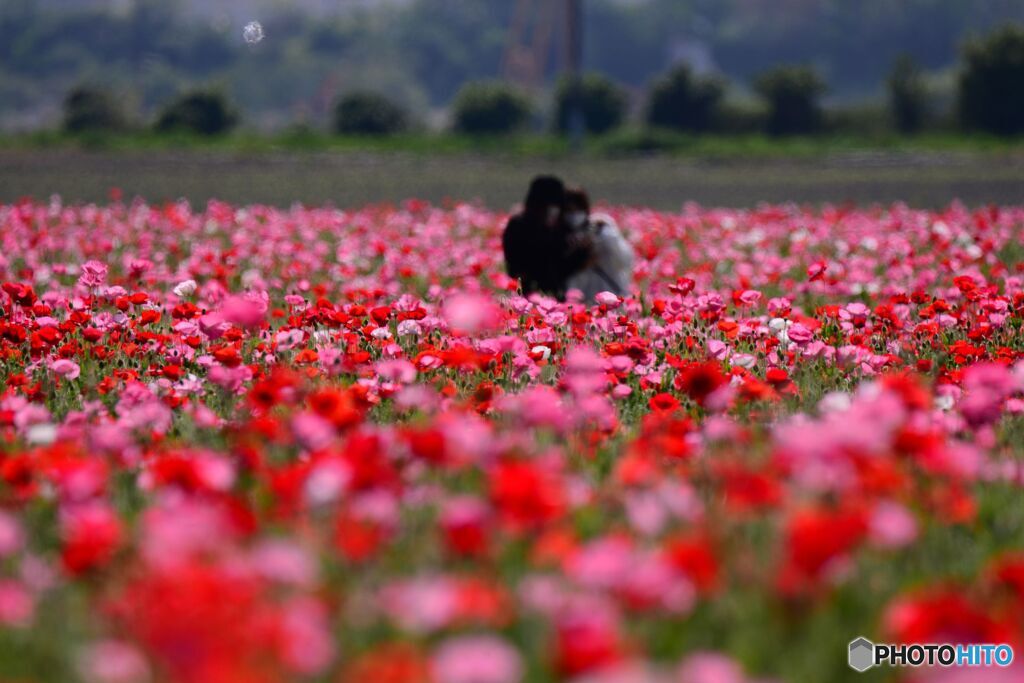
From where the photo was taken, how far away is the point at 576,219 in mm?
7352

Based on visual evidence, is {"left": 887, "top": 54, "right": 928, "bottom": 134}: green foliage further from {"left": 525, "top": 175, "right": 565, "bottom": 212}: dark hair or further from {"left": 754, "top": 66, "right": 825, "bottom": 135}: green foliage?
{"left": 525, "top": 175, "right": 565, "bottom": 212}: dark hair

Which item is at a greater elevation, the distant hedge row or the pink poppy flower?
the distant hedge row

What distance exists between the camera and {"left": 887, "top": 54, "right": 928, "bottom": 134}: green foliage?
50688mm

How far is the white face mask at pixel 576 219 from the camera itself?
7332 millimetres

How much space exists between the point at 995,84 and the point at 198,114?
28.3 m

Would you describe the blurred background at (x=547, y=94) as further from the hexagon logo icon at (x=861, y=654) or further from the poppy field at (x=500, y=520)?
the hexagon logo icon at (x=861, y=654)

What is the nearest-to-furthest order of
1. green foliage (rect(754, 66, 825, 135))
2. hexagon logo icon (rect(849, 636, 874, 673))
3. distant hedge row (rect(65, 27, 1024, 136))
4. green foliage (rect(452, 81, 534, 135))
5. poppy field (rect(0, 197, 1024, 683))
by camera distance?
poppy field (rect(0, 197, 1024, 683)) < hexagon logo icon (rect(849, 636, 874, 673)) < distant hedge row (rect(65, 27, 1024, 136)) < green foliage (rect(452, 81, 534, 135)) < green foliage (rect(754, 66, 825, 135))

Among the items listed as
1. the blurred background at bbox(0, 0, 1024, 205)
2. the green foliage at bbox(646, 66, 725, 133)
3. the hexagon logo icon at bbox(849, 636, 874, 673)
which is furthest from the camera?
the green foliage at bbox(646, 66, 725, 133)

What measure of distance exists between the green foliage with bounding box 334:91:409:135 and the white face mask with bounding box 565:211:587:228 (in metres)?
36.3

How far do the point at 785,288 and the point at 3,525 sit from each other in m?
6.13

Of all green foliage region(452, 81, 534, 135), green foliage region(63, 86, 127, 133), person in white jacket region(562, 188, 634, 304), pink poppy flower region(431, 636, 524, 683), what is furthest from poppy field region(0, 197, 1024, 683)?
green foliage region(63, 86, 127, 133)

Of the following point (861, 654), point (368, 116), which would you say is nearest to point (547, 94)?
point (368, 116)

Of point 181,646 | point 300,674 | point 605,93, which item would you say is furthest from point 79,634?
point 605,93

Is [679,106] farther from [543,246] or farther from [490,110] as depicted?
[543,246]
